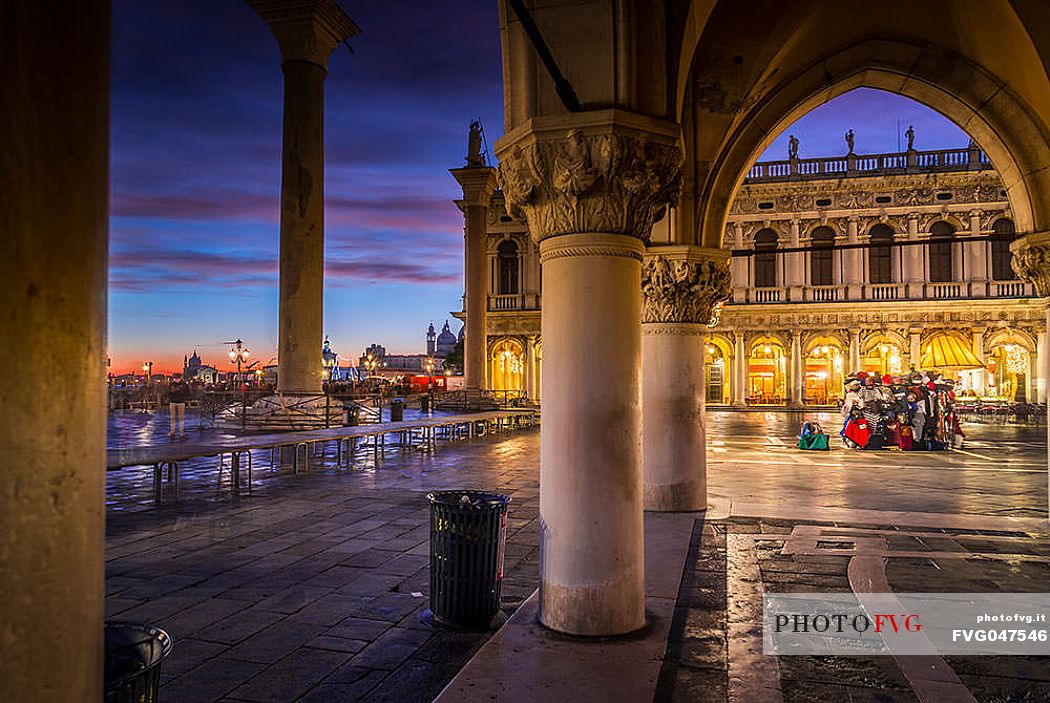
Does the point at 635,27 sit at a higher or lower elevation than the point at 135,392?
higher

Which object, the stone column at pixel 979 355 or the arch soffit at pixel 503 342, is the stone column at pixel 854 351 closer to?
the stone column at pixel 979 355

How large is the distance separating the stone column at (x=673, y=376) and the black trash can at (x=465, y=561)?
4.29m

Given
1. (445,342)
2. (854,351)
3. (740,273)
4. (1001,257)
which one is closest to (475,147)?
(740,273)

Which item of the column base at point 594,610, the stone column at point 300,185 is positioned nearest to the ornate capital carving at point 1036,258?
Answer: the column base at point 594,610

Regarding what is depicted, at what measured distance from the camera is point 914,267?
35594mm

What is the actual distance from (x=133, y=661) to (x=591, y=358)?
3.03 meters

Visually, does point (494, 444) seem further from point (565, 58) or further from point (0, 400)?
point (0, 400)

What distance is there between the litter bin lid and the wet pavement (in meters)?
0.84

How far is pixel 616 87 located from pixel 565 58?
394 mm

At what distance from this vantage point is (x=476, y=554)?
489 cm

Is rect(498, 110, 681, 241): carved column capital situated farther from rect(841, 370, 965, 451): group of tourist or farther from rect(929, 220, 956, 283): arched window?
rect(929, 220, 956, 283): arched window

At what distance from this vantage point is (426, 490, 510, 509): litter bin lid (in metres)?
4.95

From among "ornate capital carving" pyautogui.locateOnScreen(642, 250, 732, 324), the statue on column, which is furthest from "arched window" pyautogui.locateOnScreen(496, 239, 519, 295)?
"ornate capital carving" pyautogui.locateOnScreen(642, 250, 732, 324)

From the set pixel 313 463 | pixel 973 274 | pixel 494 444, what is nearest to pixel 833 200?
pixel 973 274
